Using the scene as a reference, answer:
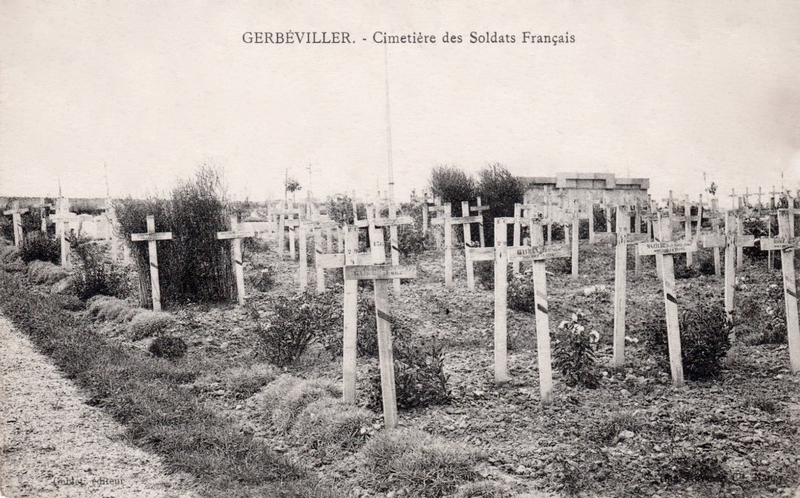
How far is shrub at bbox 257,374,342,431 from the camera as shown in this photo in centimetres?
596

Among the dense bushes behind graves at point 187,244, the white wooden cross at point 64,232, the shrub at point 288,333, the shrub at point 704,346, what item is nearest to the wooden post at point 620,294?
Answer: the shrub at point 704,346

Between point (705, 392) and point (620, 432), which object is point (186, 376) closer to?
point (620, 432)

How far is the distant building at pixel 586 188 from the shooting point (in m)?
23.6

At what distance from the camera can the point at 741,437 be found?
4.98m

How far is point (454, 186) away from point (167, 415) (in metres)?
15.6

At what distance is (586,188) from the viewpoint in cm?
2467

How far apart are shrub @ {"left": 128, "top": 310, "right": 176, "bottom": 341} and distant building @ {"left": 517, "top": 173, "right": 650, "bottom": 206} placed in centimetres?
1668

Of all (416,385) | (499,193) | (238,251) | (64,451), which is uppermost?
(499,193)

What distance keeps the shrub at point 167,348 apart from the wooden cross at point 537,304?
4942mm

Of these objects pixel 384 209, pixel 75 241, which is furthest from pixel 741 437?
pixel 75 241

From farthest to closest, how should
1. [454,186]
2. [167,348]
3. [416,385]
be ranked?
[454,186] → [167,348] → [416,385]

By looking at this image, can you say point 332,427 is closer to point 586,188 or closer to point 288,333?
point 288,333

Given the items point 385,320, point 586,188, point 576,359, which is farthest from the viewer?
point 586,188

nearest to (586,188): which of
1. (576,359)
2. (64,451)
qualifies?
(576,359)
